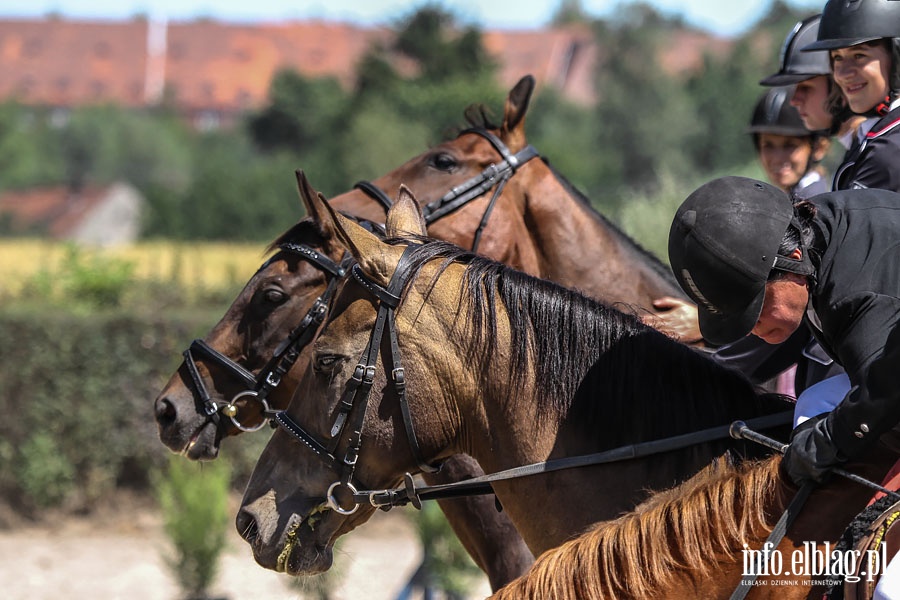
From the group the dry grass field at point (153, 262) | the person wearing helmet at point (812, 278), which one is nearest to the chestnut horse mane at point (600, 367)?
the person wearing helmet at point (812, 278)

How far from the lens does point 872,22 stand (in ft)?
11.1

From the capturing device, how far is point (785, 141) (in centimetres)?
549

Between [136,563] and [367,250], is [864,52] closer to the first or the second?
[367,250]

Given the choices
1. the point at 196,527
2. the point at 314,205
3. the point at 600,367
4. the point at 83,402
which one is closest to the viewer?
the point at 600,367

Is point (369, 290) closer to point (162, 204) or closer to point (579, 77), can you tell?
point (162, 204)

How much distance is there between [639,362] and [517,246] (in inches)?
68.3

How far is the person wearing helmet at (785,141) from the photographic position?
5.40 metres

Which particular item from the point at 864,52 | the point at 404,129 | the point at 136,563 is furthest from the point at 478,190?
the point at 404,129

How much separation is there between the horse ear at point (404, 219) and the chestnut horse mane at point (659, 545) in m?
1.27

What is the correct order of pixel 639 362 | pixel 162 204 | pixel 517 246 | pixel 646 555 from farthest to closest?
pixel 162 204, pixel 517 246, pixel 639 362, pixel 646 555

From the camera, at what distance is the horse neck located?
15.1ft

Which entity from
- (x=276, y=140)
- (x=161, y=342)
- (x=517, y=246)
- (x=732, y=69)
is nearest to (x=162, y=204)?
(x=276, y=140)

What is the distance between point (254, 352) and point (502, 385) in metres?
1.78

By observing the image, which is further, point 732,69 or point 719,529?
point 732,69
